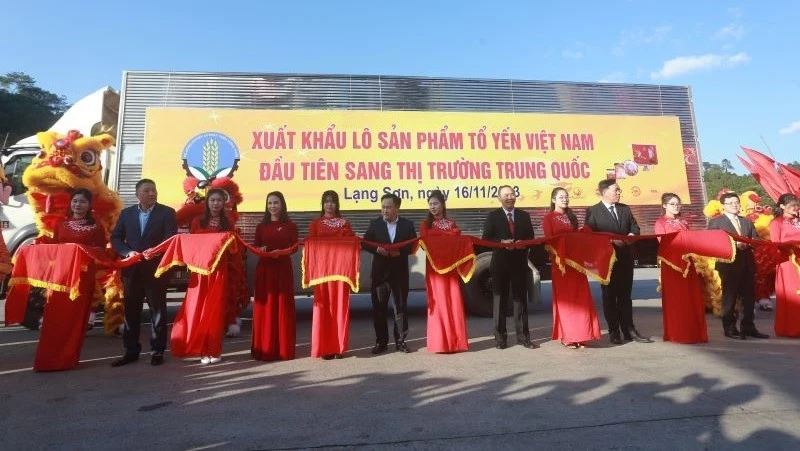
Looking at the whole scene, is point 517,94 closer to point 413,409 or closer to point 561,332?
point 561,332

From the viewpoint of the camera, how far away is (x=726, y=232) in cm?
480

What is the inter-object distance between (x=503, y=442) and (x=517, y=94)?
5.76 m

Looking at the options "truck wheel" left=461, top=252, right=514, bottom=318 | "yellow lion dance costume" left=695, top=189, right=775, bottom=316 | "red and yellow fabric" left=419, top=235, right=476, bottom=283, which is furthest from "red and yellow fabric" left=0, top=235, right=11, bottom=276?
"yellow lion dance costume" left=695, top=189, right=775, bottom=316

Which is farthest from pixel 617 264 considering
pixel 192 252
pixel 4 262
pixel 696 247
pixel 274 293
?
pixel 4 262

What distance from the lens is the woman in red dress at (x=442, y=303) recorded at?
451 centimetres

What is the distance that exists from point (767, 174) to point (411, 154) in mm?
4618

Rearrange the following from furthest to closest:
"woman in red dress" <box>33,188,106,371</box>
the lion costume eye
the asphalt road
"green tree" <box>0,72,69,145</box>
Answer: "green tree" <box>0,72,69,145</box> → the lion costume eye → "woman in red dress" <box>33,188,106,371</box> → the asphalt road

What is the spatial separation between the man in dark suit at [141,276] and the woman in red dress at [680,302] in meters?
4.93

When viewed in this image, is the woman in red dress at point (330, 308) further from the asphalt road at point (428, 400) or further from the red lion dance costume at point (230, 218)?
the red lion dance costume at point (230, 218)

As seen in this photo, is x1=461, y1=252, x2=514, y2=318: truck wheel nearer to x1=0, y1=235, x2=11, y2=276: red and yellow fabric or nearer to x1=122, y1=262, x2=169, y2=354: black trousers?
x1=122, y1=262, x2=169, y2=354: black trousers

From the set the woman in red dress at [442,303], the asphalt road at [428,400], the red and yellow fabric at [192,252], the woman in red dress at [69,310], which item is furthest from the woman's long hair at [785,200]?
the woman in red dress at [69,310]

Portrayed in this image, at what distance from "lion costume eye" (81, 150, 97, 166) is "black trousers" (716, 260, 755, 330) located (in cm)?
724

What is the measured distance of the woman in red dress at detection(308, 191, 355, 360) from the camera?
4348 millimetres

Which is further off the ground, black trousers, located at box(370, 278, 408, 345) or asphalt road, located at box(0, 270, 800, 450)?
black trousers, located at box(370, 278, 408, 345)
